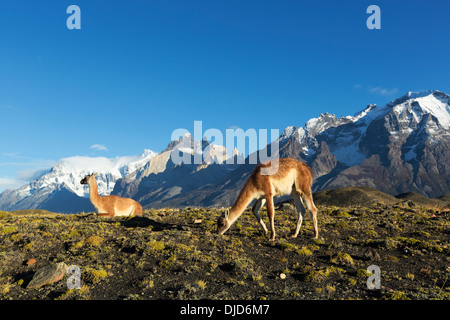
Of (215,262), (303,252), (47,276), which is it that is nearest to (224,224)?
(215,262)

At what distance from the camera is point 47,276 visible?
37.0 feet

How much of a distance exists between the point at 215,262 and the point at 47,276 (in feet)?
21.0

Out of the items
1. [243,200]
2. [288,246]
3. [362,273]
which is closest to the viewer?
[362,273]

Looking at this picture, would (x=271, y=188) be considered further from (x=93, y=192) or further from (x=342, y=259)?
(x=93, y=192)

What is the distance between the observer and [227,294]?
35.0ft

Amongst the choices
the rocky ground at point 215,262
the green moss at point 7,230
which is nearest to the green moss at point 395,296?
the rocky ground at point 215,262

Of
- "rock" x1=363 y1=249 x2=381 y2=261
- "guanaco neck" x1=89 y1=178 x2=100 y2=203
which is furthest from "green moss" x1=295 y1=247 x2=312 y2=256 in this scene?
"guanaco neck" x1=89 y1=178 x2=100 y2=203

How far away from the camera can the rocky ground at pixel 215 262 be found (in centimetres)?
1098

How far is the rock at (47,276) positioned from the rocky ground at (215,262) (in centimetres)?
3

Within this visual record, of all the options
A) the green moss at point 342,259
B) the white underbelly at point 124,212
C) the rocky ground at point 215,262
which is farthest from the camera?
the white underbelly at point 124,212

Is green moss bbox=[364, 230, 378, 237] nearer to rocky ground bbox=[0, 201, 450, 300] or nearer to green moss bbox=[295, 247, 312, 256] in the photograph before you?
rocky ground bbox=[0, 201, 450, 300]

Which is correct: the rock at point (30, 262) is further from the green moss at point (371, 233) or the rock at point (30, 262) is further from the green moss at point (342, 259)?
the green moss at point (371, 233)
